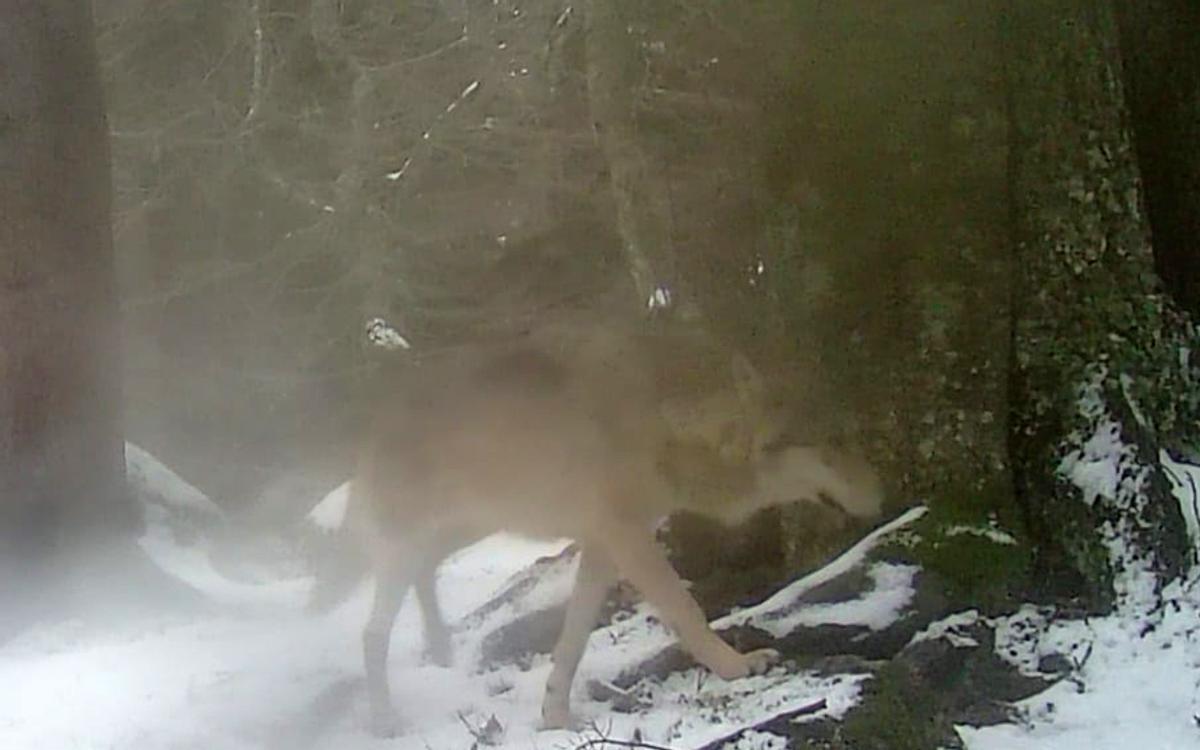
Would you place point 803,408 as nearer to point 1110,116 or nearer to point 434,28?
point 1110,116

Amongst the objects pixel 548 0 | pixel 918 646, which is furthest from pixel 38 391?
pixel 918 646

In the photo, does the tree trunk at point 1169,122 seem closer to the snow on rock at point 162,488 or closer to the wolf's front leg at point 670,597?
the wolf's front leg at point 670,597

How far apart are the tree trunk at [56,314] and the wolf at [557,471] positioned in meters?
0.30

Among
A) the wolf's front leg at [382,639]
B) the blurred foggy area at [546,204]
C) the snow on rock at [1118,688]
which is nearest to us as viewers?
the snow on rock at [1118,688]

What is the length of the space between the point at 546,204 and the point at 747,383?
0.29 m

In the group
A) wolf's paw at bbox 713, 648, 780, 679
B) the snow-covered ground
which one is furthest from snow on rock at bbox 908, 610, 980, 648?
wolf's paw at bbox 713, 648, 780, 679

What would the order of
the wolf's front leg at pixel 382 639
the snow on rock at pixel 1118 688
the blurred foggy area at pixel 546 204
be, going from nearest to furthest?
the snow on rock at pixel 1118 688, the wolf's front leg at pixel 382 639, the blurred foggy area at pixel 546 204

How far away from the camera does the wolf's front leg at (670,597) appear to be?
4.81 ft

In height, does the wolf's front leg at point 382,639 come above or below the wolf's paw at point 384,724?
above

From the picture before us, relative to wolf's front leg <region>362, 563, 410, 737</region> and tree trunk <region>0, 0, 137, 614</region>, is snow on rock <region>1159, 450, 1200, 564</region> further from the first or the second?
tree trunk <region>0, 0, 137, 614</region>

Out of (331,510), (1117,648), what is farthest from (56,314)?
(1117,648)

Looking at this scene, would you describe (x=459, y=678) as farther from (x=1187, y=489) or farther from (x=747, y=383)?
(x=1187, y=489)

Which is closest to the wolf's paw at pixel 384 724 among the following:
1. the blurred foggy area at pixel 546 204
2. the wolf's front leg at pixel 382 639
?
the wolf's front leg at pixel 382 639

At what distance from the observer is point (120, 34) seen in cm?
158
